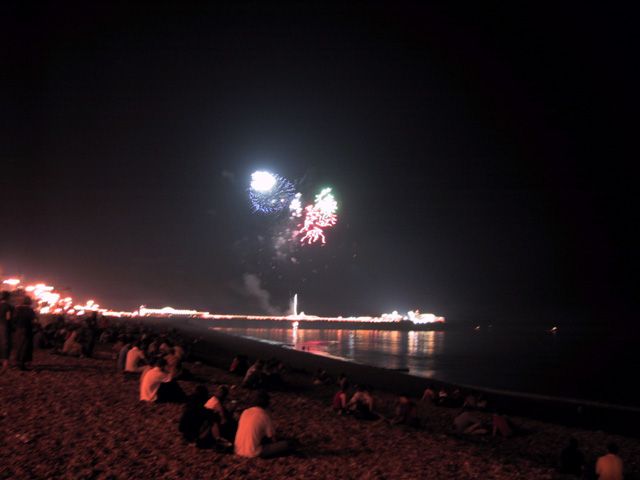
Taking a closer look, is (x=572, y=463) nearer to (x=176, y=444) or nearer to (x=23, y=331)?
(x=176, y=444)

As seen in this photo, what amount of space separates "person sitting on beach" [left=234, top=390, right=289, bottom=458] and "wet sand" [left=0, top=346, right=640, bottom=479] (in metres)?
0.14

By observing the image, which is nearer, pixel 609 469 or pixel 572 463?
pixel 609 469

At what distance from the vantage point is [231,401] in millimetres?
11578

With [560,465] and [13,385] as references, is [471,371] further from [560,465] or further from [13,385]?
[13,385]

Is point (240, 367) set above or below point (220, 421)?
above

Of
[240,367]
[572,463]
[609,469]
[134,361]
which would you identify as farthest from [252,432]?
[240,367]

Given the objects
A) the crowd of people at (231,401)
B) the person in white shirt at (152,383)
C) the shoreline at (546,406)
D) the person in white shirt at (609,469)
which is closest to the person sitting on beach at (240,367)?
the crowd of people at (231,401)

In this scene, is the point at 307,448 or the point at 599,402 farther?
the point at 599,402

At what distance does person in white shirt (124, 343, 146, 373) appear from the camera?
43.8 ft

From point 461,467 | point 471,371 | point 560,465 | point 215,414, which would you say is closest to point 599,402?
point 471,371

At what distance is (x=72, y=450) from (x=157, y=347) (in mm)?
9729

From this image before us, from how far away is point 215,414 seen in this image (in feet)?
28.0

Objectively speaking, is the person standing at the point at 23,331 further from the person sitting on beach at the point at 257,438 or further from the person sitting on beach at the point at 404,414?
the person sitting on beach at the point at 404,414

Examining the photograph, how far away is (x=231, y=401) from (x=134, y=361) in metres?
3.05
